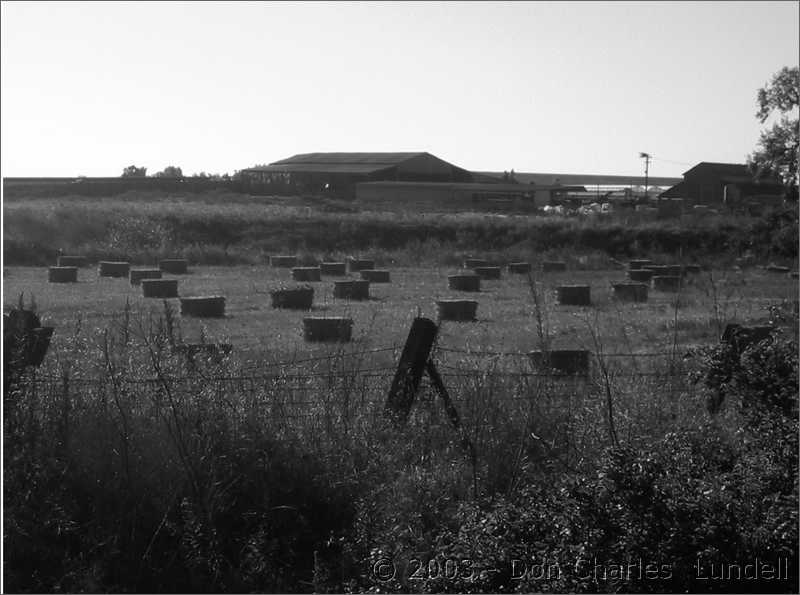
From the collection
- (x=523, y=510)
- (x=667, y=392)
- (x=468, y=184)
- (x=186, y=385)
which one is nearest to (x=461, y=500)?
(x=523, y=510)

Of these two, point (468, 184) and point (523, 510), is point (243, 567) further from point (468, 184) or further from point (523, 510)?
point (468, 184)

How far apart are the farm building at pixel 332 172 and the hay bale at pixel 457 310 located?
13.9m

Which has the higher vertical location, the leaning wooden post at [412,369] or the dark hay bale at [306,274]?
the leaning wooden post at [412,369]

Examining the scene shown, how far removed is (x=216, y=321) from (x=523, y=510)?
44.7 feet

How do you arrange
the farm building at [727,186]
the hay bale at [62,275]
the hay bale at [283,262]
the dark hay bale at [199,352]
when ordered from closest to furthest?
the dark hay bale at [199,352] → the farm building at [727,186] → the hay bale at [62,275] → the hay bale at [283,262]

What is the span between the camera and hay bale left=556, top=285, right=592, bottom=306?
23.5m

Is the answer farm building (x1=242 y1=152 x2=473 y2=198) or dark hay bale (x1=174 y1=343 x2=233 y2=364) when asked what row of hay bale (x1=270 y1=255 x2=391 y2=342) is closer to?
dark hay bale (x1=174 y1=343 x2=233 y2=364)

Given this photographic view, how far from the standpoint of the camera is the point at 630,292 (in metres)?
25.2

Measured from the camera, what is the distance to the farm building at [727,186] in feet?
84.9

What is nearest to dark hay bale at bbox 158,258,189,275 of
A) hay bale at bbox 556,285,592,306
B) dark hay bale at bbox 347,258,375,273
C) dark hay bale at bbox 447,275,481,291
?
dark hay bale at bbox 347,258,375,273

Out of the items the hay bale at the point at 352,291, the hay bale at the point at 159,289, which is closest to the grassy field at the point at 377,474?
the hay bale at the point at 352,291

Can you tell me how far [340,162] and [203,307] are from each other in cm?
1624

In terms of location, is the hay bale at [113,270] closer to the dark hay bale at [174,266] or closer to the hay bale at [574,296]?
the dark hay bale at [174,266]

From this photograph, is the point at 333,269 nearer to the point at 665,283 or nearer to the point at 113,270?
the point at 113,270
